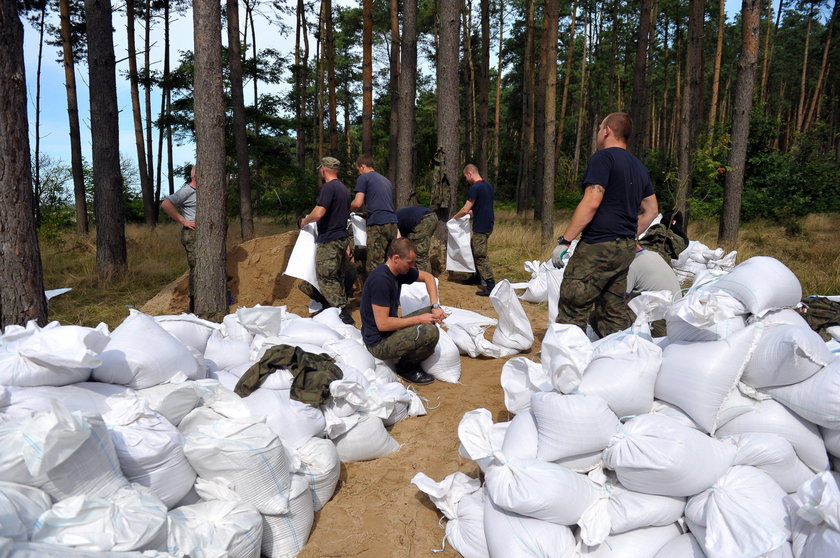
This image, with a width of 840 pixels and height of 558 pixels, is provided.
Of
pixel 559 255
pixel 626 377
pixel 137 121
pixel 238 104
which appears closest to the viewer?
pixel 626 377

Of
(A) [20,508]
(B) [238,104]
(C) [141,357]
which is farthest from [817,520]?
(B) [238,104]

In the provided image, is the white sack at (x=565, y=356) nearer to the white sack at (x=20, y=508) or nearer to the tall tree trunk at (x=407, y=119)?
the white sack at (x=20, y=508)

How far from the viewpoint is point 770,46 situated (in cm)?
2698

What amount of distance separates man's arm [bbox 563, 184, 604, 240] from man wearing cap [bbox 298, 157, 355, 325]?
271 centimetres

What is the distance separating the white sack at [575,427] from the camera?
2.31 m

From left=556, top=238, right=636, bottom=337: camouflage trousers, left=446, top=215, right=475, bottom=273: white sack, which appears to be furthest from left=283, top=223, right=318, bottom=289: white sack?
left=556, top=238, right=636, bottom=337: camouflage trousers

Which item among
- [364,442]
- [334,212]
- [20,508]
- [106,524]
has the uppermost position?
[334,212]

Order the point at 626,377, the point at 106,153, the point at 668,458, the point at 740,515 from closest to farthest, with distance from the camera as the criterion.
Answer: the point at 740,515
the point at 668,458
the point at 626,377
the point at 106,153

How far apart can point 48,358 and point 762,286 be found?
3.27 m

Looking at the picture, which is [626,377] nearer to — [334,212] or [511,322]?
[511,322]

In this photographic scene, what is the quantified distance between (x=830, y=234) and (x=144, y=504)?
14.1 meters

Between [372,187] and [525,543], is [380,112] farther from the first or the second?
[525,543]

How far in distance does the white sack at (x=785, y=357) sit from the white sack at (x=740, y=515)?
0.42 meters

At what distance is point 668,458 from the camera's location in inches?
81.8
